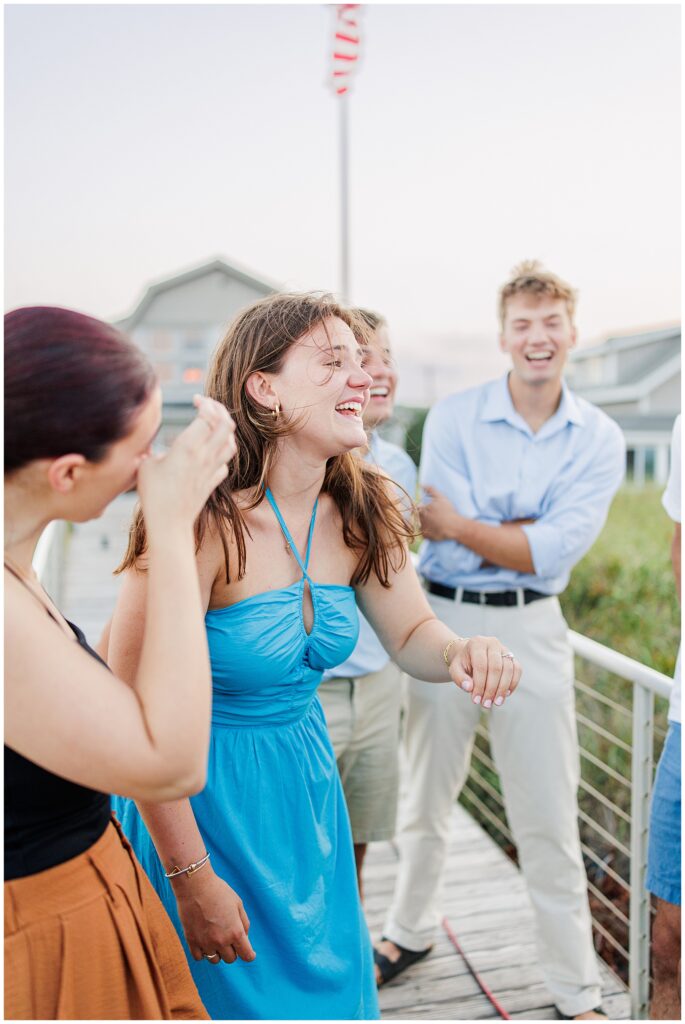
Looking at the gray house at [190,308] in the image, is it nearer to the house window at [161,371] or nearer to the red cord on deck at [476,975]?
the red cord on deck at [476,975]

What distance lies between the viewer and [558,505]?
2.71 meters

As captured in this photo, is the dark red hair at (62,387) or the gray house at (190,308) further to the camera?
the gray house at (190,308)

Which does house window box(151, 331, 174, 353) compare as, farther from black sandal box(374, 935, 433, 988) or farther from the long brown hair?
the long brown hair

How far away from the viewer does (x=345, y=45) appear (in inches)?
142

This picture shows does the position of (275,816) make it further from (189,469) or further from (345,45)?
(345,45)

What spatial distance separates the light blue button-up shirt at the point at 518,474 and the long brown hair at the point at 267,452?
0.99 metres

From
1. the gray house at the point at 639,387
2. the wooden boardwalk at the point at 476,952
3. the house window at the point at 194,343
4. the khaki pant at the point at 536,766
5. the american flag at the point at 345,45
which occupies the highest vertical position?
the house window at the point at 194,343

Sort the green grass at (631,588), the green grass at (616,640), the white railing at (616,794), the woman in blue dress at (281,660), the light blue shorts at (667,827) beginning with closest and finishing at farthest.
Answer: the woman in blue dress at (281,660) → the light blue shorts at (667,827) → the white railing at (616,794) → the green grass at (616,640) → the green grass at (631,588)

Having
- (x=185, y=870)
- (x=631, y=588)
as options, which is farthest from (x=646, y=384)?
(x=185, y=870)

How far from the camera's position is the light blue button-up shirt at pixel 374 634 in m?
2.45

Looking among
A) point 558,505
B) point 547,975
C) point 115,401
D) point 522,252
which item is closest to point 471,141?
point 522,252

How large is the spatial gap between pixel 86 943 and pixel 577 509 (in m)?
2.03

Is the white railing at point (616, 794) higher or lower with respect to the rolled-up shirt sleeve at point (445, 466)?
lower

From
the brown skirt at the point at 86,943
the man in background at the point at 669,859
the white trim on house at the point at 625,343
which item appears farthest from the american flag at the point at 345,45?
the white trim on house at the point at 625,343
